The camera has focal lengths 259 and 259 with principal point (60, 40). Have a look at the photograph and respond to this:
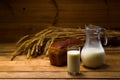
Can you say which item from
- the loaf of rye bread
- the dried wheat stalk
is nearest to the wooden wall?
the dried wheat stalk

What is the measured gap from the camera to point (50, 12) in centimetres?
171

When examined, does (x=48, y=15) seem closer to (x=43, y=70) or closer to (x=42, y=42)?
(x=42, y=42)

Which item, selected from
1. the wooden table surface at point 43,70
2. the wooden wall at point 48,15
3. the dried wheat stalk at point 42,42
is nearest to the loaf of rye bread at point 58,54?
the wooden table surface at point 43,70

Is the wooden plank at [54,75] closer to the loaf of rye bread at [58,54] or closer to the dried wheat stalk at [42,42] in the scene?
the loaf of rye bread at [58,54]

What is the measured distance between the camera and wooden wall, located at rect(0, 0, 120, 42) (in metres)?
1.69

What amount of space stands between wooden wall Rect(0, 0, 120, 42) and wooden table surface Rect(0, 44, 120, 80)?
35 centimetres

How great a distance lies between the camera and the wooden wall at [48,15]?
5.55 ft

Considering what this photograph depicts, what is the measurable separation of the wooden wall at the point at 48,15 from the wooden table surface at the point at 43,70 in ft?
1.14

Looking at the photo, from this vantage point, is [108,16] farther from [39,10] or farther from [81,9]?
[39,10]

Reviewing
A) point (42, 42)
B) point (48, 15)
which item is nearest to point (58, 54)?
point (42, 42)

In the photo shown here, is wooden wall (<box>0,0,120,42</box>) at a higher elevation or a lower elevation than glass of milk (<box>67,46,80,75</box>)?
higher

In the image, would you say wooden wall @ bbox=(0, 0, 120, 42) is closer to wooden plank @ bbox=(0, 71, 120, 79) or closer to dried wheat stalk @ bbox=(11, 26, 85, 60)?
dried wheat stalk @ bbox=(11, 26, 85, 60)

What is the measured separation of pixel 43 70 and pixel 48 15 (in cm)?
60

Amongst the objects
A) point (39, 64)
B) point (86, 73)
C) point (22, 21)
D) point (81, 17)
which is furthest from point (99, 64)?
point (22, 21)
